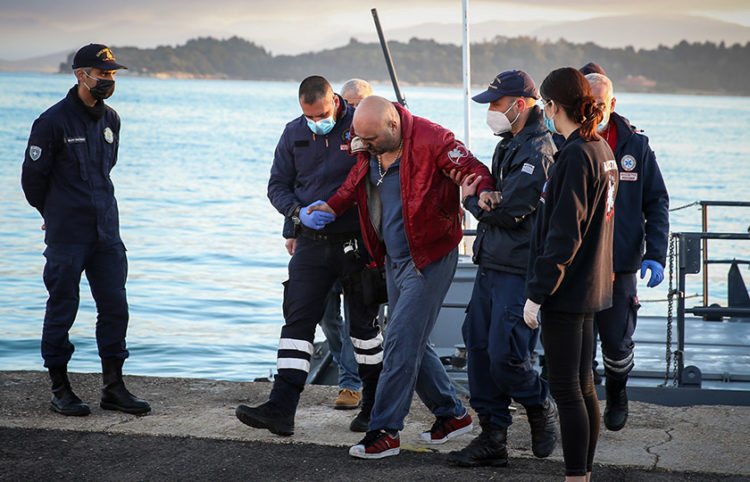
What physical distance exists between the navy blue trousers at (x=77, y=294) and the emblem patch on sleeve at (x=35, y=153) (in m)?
0.48

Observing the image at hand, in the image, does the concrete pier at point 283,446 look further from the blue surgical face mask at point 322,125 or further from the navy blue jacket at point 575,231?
the blue surgical face mask at point 322,125

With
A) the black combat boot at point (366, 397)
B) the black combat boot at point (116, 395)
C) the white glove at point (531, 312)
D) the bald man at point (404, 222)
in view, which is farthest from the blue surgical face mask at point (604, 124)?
the black combat boot at point (116, 395)

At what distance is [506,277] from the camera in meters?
4.34

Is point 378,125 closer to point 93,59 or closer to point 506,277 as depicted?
point 506,277

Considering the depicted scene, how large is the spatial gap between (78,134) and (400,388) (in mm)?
2229

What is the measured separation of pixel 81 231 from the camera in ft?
16.7

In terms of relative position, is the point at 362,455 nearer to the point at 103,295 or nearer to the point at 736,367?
the point at 103,295

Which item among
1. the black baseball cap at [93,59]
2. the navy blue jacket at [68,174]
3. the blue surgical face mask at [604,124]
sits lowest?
the navy blue jacket at [68,174]

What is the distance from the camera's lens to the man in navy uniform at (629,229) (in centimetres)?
474

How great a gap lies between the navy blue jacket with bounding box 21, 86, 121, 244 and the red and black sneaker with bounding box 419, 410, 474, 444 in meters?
2.05

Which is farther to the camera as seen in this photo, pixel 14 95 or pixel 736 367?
pixel 14 95

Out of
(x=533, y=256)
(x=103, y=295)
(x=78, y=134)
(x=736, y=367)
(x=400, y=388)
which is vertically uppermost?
(x=78, y=134)

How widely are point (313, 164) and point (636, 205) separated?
170 cm

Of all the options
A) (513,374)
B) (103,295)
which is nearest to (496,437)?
(513,374)
